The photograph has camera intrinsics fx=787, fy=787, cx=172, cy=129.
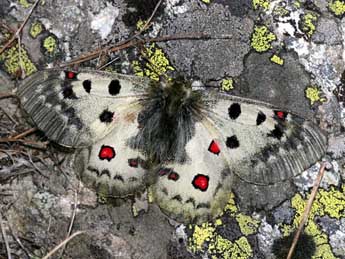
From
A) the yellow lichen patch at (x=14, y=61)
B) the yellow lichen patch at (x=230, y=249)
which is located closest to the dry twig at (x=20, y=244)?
the yellow lichen patch at (x=14, y=61)

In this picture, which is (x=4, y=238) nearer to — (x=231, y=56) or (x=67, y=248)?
(x=67, y=248)

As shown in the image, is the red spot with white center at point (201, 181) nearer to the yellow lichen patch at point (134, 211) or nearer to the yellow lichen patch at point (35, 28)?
the yellow lichen patch at point (134, 211)

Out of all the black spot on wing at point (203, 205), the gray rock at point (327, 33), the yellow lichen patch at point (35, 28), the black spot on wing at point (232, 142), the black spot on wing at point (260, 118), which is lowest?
the black spot on wing at point (203, 205)

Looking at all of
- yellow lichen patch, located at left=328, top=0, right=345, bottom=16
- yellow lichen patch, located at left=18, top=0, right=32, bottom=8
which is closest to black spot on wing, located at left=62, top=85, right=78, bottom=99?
yellow lichen patch, located at left=18, top=0, right=32, bottom=8

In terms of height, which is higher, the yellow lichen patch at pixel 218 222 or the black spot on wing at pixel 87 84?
the black spot on wing at pixel 87 84

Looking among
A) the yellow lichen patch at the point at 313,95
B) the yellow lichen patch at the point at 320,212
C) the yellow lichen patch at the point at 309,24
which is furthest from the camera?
the yellow lichen patch at the point at 309,24

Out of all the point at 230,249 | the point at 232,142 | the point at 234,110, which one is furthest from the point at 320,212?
the point at 234,110

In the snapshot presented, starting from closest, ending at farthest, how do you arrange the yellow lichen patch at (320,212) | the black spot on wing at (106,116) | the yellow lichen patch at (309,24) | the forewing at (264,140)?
the forewing at (264,140) < the black spot on wing at (106,116) < the yellow lichen patch at (320,212) < the yellow lichen patch at (309,24)
